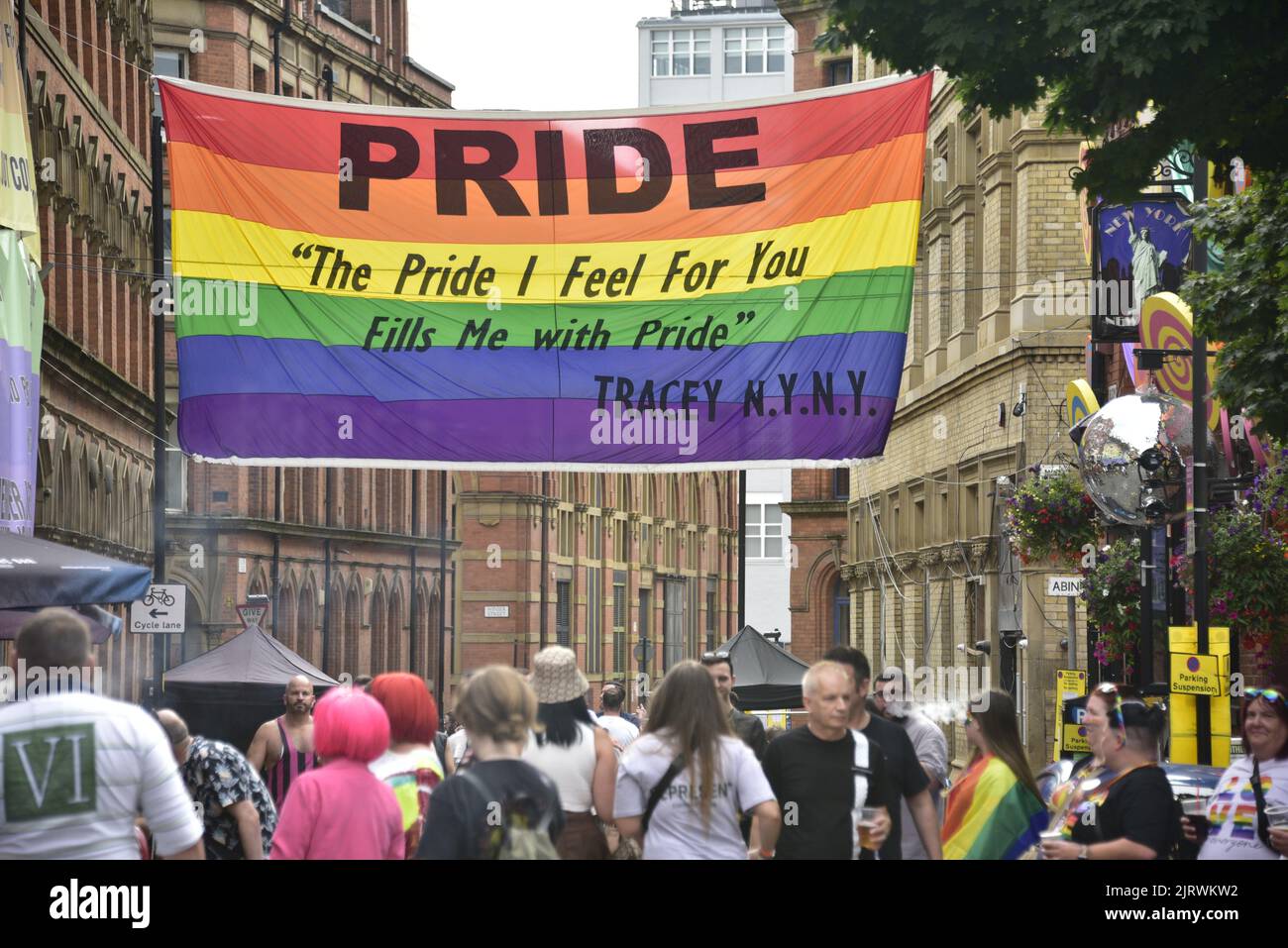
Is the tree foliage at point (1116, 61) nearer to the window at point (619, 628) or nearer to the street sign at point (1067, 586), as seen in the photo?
the street sign at point (1067, 586)

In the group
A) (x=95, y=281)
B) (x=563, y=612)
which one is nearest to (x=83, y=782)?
(x=95, y=281)

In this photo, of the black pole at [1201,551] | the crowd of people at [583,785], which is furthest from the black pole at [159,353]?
the crowd of people at [583,785]

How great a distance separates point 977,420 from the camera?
38469 mm

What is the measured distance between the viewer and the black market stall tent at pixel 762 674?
2642cm

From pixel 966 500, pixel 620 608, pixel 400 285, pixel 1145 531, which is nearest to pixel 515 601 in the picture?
pixel 620 608

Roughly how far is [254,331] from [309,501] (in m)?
59.7

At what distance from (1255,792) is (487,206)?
5753 millimetres

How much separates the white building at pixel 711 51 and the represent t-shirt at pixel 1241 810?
111 meters

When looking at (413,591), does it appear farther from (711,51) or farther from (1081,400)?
(1081,400)

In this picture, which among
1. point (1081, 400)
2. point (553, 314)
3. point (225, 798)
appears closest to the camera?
point (225, 798)

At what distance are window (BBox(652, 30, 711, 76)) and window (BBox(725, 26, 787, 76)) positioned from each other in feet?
4.07
